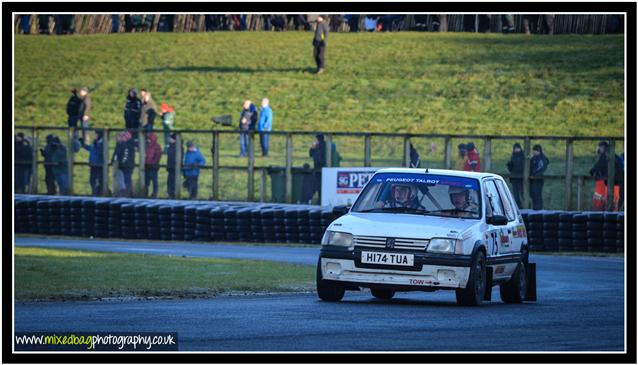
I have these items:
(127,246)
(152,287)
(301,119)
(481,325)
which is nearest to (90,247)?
(127,246)

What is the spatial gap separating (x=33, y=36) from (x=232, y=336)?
5103 centimetres

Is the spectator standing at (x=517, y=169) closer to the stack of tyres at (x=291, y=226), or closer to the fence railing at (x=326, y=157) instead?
the fence railing at (x=326, y=157)

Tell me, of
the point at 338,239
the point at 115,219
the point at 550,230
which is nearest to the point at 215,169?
the point at 115,219

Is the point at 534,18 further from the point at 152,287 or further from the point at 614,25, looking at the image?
the point at 152,287

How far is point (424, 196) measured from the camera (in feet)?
51.4

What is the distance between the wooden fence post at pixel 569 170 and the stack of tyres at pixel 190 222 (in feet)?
23.3

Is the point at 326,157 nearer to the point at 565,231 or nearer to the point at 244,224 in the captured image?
the point at 244,224

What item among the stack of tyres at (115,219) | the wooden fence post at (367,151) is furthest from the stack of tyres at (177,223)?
the wooden fence post at (367,151)

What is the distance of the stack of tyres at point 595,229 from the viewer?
2662 cm

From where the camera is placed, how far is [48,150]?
32.0m

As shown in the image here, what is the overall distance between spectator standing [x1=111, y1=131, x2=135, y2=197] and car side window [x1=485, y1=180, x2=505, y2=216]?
52.5 ft

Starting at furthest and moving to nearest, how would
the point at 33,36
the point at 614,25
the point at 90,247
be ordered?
the point at 33,36 < the point at 614,25 < the point at 90,247

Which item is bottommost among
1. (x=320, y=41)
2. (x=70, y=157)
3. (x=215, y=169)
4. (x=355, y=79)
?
(x=215, y=169)

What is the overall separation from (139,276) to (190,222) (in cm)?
1043
